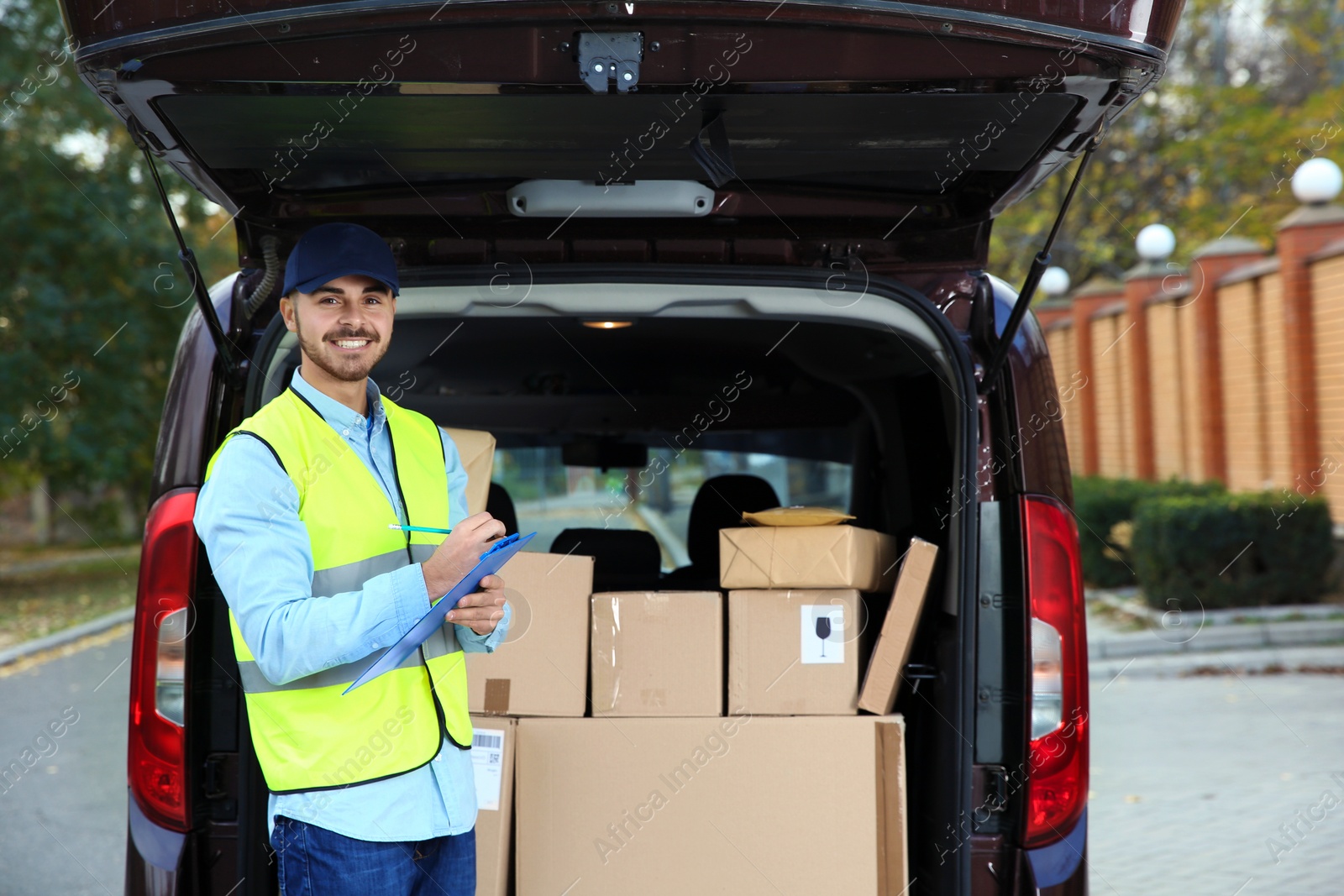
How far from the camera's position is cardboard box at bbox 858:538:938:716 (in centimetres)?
278

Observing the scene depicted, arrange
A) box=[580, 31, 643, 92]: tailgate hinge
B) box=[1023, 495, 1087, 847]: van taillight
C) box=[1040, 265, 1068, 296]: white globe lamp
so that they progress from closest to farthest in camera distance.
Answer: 1. box=[580, 31, 643, 92]: tailgate hinge
2. box=[1023, 495, 1087, 847]: van taillight
3. box=[1040, 265, 1068, 296]: white globe lamp

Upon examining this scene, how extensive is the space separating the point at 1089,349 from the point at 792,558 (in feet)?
51.2

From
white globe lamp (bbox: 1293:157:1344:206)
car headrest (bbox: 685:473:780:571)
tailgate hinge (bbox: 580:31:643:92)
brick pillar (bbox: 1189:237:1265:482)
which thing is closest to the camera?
tailgate hinge (bbox: 580:31:643:92)

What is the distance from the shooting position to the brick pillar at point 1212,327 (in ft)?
41.9

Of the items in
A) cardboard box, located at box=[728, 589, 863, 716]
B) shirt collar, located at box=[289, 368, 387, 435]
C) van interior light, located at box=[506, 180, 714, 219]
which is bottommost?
cardboard box, located at box=[728, 589, 863, 716]

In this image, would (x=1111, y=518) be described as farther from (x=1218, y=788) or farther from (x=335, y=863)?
(x=335, y=863)

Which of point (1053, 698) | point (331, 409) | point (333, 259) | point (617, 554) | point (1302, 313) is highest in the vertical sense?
point (1302, 313)

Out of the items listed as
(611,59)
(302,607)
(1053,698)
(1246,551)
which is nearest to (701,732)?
(1053,698)

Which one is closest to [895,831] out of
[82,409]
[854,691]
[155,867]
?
[854,691]

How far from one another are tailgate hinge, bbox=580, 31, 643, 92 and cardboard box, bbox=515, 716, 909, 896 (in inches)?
59.6

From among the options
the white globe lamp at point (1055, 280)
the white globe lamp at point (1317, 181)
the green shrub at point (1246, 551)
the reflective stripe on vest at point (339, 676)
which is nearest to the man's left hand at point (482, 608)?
the reflective stripe on vest at point (339, 676)

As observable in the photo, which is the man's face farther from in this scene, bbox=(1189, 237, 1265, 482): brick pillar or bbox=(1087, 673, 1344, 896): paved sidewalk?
bbox=(1189, 237, 1265, 482): brick pillar

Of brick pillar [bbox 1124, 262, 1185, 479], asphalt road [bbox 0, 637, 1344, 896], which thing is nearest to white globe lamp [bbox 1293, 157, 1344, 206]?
asphalt road [bbox 0, 637, 1344, 896]

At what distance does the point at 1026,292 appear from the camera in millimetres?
2342
